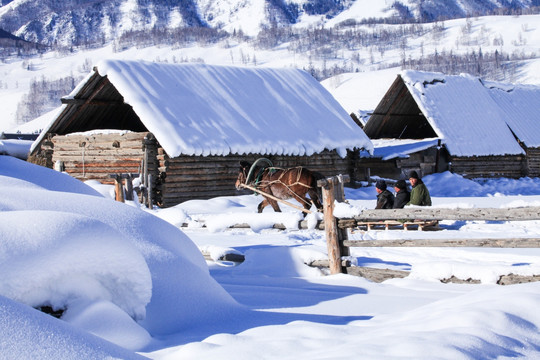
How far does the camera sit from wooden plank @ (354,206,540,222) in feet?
24.4

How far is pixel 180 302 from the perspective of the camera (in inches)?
221

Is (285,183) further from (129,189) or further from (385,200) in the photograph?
(129,189)

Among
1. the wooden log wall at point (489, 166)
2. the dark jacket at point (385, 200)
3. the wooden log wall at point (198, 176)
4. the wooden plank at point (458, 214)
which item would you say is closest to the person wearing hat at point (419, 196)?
the dark jacket at point (385, 200)

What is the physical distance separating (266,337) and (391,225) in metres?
8.58

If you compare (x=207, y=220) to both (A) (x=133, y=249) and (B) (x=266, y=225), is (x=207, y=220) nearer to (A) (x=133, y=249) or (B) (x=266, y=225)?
(B) (x=266, y=225)

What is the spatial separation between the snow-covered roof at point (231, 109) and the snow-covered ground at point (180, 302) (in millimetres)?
11425

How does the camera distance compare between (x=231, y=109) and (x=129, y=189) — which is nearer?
(x=129, y=189)

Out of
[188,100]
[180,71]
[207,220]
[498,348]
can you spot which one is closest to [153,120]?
[188,100]

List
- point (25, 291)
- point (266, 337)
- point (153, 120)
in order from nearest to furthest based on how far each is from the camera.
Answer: point (25, 291) < point (266, 337) < point (153, 120)

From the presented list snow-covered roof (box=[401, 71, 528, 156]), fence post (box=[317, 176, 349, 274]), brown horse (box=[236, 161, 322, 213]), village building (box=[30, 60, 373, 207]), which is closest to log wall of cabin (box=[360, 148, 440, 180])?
snow-covered roof (box=[401, 71, 528, 156])

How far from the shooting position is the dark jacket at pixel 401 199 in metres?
13.2

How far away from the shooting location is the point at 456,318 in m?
4.68

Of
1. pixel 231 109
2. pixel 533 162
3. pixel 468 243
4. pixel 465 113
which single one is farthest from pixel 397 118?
pixel 468 243

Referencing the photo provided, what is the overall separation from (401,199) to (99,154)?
37.7 feet
